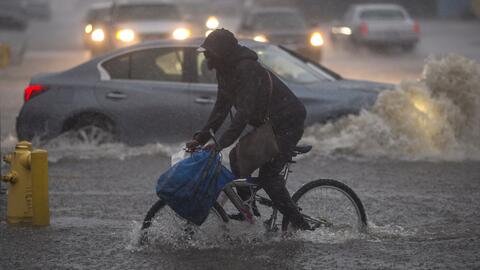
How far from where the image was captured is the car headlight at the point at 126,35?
2319cm

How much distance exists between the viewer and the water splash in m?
11.7

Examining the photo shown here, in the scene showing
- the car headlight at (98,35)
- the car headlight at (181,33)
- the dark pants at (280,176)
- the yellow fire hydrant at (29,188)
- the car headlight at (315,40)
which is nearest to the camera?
the dark pants at (280,176)

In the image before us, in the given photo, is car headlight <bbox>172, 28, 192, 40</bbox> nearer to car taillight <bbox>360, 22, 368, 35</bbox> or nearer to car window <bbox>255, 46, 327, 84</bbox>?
car taillight <bbox>360, 22, 368, 35</bbox>

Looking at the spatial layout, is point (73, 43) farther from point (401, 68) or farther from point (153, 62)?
point (153, 62)

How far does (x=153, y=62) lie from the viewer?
12070mm

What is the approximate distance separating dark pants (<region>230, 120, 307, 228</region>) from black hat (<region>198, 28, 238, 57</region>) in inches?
26.6

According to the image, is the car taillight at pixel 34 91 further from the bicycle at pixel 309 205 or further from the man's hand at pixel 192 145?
the man's hand at pixel 192 145

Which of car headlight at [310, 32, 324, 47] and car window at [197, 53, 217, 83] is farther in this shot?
car headlight at [310, 32, 324, 47]

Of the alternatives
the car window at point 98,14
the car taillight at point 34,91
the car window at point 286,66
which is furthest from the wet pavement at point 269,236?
the car window at point 98,14

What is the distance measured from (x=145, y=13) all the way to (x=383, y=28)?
1096cm

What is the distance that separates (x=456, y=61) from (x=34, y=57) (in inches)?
891

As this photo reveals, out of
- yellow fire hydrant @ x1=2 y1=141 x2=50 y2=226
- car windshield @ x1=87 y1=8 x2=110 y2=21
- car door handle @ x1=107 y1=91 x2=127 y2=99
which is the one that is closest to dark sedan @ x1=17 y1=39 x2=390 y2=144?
car door handle @ x1=107 y1=91 x2=127 y2=99

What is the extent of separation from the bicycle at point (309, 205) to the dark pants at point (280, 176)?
0.15ft

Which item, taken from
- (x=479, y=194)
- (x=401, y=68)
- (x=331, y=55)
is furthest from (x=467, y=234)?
(x=331, y=55)
